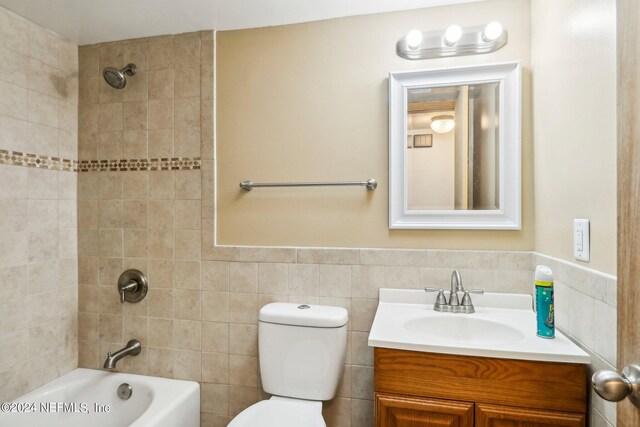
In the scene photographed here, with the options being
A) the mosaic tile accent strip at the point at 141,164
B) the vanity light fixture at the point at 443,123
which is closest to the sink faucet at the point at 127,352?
the mosaic tile accent strip at the point at 141,164

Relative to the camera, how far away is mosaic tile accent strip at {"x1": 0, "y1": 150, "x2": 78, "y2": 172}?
5.32 ft

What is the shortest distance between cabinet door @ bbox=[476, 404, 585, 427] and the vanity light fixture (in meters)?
1.09

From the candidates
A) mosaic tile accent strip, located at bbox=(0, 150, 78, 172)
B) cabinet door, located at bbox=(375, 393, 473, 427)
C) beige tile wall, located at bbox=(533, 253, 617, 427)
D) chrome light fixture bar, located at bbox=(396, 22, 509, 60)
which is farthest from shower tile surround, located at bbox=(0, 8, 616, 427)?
chrome light fixture bar, located at bbox=(396, 22, 509, 60)

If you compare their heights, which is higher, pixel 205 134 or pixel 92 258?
pixel 205 134

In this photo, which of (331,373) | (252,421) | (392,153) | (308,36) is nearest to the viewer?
(252,421)

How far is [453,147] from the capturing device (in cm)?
155

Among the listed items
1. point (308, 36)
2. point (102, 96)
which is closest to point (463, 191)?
point (308, 36)

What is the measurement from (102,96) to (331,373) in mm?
1899

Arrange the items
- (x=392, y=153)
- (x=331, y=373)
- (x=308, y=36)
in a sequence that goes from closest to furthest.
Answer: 1. (x=331, y=373)
2. (x=392, y=153)
3. (x=308, y=36)

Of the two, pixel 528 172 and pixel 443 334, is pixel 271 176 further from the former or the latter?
pixel 528 172

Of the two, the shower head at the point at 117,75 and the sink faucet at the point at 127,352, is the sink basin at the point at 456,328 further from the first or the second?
the shower head at the point at 117,75

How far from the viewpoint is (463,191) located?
155 cm

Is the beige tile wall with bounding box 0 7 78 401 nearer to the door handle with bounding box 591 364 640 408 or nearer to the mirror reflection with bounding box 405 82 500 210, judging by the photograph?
the mirror reflection with bounding box 405 82 500 210

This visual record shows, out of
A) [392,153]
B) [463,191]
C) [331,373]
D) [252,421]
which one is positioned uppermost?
[392,153]
